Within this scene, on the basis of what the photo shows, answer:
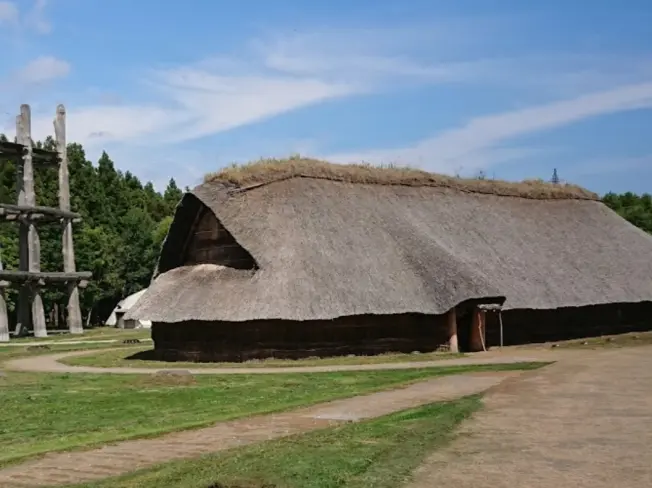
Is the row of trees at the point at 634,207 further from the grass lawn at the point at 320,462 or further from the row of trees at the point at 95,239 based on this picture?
the grass lawn at the point at 320,462

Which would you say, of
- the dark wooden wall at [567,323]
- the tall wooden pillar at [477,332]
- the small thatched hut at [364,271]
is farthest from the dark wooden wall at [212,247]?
the dark wooden wall at [567,323]

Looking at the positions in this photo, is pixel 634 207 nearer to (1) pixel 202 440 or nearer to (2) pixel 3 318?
(2) pixel 3 318

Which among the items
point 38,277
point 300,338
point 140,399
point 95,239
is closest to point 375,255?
point 300,338

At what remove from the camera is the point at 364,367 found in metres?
24.2

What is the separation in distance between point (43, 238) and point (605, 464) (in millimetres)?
68299

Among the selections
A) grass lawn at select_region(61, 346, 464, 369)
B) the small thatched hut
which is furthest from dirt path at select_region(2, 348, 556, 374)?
the small thatched hut

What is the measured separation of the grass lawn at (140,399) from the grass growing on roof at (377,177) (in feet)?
39.2

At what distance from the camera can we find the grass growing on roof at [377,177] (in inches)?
1288

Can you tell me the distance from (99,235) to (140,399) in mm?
60087

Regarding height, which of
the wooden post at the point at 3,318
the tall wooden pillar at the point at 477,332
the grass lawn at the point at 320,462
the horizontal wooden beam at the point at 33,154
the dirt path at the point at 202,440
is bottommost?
the dirt path at the point at 202,440

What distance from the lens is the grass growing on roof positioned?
3272 cm

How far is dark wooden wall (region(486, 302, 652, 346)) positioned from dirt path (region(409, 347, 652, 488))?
14.9 metres

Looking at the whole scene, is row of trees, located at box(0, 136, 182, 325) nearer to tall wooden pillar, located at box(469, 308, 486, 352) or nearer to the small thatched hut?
the small thatched hut

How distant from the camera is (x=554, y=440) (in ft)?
34.3
